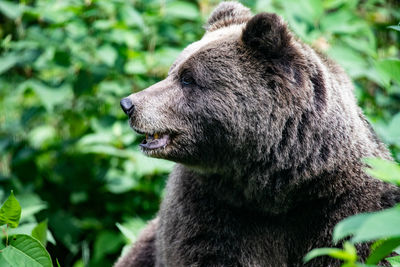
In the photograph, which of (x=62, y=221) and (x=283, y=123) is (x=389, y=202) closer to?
(x=283, y=123)

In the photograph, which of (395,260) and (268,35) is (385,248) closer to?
(395,260)

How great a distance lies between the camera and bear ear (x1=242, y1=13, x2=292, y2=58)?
331cm

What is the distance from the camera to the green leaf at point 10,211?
288 cm

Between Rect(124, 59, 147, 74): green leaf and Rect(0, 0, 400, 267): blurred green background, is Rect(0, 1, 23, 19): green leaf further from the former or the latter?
Rect(124, 59, 147, 74): green leaf

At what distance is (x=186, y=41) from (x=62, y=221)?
7.89 feet

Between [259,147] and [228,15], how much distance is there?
1.26 meters

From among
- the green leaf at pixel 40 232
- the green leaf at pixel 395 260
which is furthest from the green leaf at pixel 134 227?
the green leaf at pixel 395 260

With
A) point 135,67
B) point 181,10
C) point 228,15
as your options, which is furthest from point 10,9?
point 228,15

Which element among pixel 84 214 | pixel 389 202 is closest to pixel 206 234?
pixel 389 202

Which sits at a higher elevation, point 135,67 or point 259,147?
A: point 259,147

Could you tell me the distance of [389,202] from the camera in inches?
132

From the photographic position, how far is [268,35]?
335 centimetres

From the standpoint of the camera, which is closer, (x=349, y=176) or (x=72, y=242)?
(x=349, y=176)

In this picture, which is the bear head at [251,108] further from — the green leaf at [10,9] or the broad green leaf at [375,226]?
the green leaf at [10,9]
